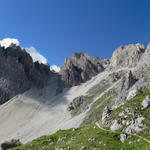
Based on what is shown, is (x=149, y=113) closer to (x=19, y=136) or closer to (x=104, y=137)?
(x=104, y=137)

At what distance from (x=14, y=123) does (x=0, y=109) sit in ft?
93.5

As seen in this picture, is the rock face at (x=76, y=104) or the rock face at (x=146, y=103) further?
the rock face at (x=76, y=104)

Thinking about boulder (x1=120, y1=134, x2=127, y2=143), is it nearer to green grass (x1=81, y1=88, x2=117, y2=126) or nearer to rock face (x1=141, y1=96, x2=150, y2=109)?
rock face (x1=141, y1=96, x2=150, y2=109)

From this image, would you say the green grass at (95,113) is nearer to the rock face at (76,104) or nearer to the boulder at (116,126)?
the rock face at (76,104)

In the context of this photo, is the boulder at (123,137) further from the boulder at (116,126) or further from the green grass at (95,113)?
the green grass at (95,113)

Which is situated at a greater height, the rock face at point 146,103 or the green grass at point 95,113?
the green grass at point 95,113

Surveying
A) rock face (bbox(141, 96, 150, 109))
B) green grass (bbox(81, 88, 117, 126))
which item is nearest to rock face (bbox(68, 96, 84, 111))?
green grass (bbox(81, 88, 117, 126))

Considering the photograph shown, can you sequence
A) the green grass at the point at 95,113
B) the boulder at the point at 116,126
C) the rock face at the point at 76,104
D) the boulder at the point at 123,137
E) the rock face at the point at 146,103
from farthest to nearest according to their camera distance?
the rock face at the point at 76,104, the green grass at the point at 95,113, the rock face at the point at 146,103, the boulder at the point at 116,126, the boulder at the point at 123,137

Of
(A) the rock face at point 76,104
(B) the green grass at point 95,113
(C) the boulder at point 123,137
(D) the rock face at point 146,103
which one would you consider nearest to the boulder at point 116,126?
(C) the boulder at point 123,137

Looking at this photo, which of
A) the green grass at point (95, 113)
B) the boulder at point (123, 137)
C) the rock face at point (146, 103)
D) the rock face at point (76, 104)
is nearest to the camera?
the boulder at point (123, 137)

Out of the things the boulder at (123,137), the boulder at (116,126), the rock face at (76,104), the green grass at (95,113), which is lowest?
the boulder at (123,137)

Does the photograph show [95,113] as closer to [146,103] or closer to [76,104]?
[76,104]

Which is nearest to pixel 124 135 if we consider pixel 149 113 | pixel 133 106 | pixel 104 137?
pixel 104 137

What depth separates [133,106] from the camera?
44125 mm
